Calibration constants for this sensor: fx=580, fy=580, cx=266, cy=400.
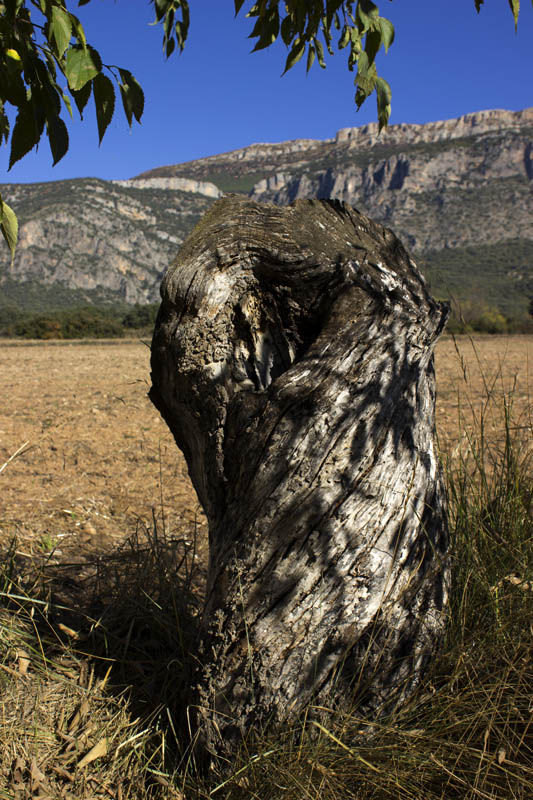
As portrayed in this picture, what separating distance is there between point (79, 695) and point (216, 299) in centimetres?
154

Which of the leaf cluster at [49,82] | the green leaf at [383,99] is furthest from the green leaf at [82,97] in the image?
the green leaf at [383,99]

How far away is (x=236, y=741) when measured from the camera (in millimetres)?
1768

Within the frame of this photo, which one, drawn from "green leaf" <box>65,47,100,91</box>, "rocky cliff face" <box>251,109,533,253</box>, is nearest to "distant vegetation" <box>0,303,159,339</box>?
"green leaf" <box>65,47,100,91</box>

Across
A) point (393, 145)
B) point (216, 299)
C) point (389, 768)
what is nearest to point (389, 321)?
point (216, 299)

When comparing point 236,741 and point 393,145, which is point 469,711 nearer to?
point 236,741

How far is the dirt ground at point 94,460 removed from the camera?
3889mm

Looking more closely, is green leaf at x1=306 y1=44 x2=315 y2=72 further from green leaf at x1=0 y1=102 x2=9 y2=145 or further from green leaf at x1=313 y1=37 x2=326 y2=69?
green leaf at x1=0 y1=102 x2=9 y2=145

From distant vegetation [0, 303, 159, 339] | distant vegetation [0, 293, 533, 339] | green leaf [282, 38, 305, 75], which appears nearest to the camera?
green leaf [282, 38, 305, 75]

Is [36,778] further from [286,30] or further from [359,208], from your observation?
[359,208]

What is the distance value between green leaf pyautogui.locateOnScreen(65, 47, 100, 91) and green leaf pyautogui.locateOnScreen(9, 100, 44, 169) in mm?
144

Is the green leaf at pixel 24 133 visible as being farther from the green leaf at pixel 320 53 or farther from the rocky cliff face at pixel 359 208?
the rocky cliff face at pixel 359 208

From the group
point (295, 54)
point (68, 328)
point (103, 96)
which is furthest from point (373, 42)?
point (68, 328)

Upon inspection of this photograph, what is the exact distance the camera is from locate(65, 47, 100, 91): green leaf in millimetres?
1448

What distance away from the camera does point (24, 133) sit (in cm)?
151
